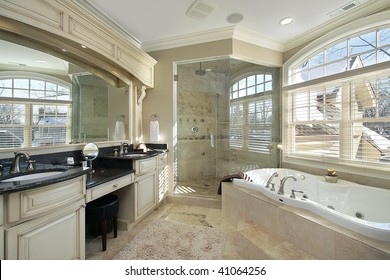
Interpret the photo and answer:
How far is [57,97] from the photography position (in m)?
1.68

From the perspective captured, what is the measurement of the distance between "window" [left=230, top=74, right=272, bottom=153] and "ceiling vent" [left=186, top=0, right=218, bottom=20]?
1.22 meters

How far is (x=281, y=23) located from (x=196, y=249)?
9.61 ft

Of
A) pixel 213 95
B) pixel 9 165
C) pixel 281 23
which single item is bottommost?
pixel 9 165

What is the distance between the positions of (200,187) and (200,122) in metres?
1.29

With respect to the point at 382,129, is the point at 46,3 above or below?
above

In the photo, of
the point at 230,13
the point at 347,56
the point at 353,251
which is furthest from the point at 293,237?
the point at 230,13

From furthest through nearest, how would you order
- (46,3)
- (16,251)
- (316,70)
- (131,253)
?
(316,70), (131,253), (46,3), (16,251)

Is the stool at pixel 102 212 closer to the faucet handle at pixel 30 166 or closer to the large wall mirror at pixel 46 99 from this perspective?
the faucet handle at pixel 30 166

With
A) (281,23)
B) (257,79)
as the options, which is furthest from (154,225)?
(281,23)

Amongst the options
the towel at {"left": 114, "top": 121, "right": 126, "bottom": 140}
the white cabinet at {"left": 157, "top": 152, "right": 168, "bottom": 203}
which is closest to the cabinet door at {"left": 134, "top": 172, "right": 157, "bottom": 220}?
the white cabinet at {"left": 157, "top": 152, "right": 168, "bottom": 203}

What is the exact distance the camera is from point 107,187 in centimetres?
160
